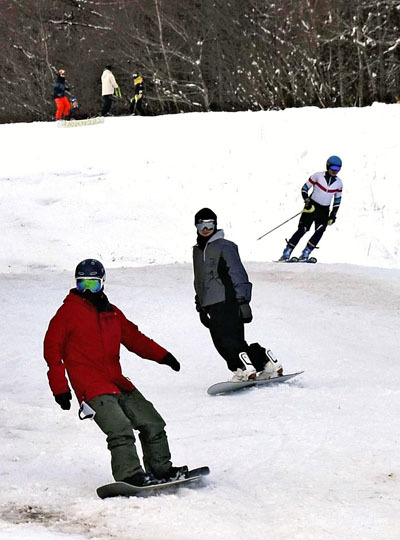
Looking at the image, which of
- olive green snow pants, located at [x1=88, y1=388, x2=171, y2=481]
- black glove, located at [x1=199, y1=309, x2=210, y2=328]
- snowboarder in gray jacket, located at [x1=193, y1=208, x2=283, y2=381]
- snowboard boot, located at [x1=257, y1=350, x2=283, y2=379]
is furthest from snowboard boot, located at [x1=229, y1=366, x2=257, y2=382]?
olive green snow pants, located at [x1=88, y1=388, x2=171, y2=481]

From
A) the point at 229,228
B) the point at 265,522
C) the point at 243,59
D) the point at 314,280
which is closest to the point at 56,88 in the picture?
the point at 243,59

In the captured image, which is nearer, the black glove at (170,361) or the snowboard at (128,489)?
→ the snowboard at (128,489)

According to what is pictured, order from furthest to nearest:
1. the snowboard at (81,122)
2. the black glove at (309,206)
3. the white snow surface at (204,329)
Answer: the snowboard at (81,122)
the black glove at (309,206)
the white snow surface at (204,329)

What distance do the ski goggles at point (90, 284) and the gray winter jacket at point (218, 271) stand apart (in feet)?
8.12

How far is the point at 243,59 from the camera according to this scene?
3644 cm

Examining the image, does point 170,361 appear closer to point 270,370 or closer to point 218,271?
point 218,271

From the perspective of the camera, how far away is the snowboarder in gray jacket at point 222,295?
849 centimetres

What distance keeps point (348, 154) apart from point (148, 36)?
18.4 m

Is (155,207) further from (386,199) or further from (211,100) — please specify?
(211,100)

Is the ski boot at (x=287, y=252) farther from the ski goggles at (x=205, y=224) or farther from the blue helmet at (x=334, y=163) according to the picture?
the ski goggles at (x=205, y=224)

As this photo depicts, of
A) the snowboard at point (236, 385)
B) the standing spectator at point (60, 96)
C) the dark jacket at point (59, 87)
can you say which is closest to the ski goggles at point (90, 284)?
the snowboard at point (236, 385)

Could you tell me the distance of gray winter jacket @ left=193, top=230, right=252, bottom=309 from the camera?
841 centimetres

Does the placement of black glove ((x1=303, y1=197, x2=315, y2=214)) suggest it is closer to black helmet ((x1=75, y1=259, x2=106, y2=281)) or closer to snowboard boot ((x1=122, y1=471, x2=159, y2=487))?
black helmet ((x1=75, y1=259, x2=106, y2=281))

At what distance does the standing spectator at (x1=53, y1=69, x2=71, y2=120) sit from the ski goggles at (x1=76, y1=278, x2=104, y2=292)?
949 inches
